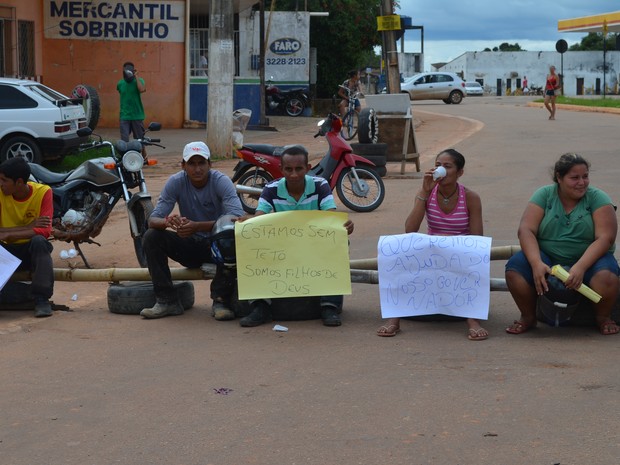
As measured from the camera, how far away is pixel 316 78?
40.0 meters

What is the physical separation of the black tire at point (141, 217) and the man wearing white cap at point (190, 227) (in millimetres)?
1881

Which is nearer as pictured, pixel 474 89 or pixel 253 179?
pixel 253 179

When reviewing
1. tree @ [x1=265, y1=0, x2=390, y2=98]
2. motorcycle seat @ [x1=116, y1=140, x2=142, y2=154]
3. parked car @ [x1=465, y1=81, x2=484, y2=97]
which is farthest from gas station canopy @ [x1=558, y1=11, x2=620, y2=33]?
motorcycle seat @ [x1=116, y1=140, x2=142, y2=154]

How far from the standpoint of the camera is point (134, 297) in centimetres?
777

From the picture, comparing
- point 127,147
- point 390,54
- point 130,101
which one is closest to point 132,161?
point 127,147

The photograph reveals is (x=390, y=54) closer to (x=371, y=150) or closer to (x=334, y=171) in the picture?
(x=371, y=150)

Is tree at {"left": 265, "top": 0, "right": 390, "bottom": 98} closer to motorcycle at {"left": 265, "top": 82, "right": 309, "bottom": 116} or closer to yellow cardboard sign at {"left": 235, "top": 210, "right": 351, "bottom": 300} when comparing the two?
motorcycle at {"left": 265, "top": 82, "right": 309, "bottom": 116}

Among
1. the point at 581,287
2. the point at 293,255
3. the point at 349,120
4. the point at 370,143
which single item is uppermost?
the point at 349,120

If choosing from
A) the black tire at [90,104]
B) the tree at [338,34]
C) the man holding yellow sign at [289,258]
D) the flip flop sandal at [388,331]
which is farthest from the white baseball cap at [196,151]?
the tree at [338,34]

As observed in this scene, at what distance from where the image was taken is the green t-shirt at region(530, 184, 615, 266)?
6.80m

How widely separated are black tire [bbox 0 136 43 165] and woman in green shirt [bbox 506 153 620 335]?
479 inches

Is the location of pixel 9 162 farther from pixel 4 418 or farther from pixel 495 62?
pixel 495 62

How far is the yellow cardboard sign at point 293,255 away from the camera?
7.25 metres

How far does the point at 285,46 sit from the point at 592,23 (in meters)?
38.9
